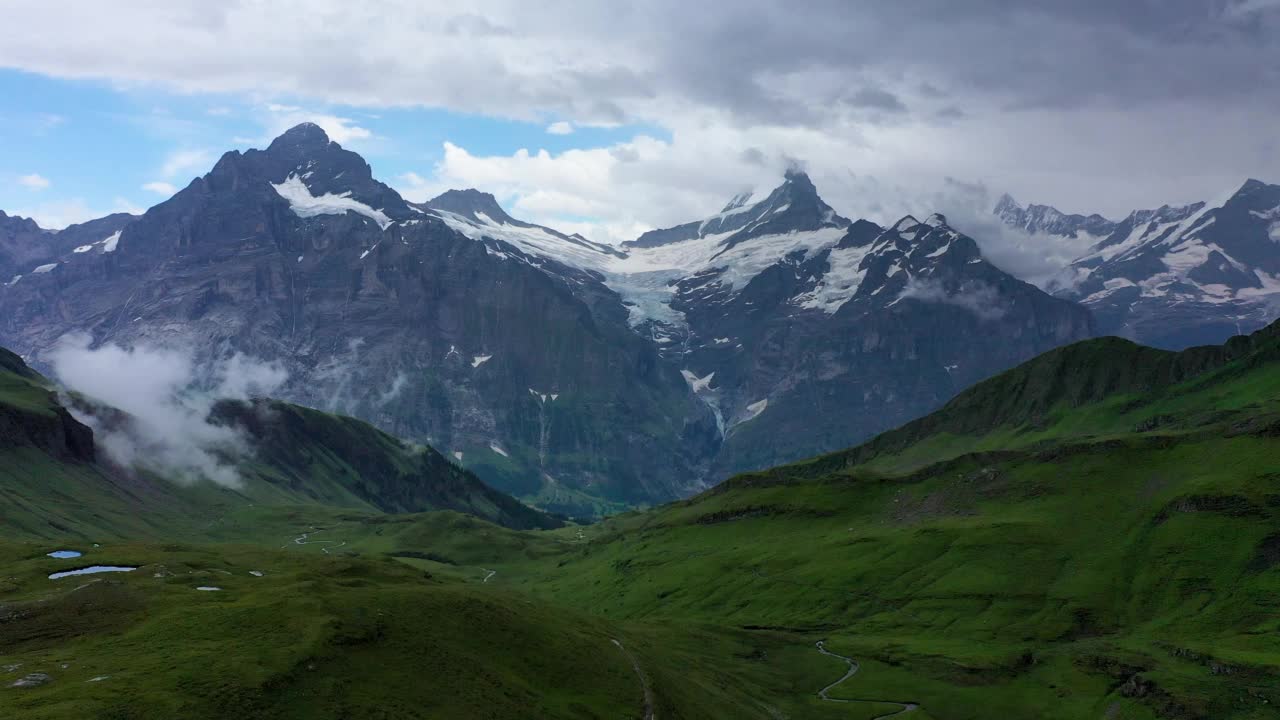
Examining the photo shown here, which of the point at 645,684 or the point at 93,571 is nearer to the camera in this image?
the point at 645,684

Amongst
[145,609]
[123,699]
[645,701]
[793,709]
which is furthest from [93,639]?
[793,709]

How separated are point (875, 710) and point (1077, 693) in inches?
1346

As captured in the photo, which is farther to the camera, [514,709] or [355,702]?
[514,709]

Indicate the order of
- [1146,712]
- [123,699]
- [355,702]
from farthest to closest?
[1146,712], [355,702], [123,699]

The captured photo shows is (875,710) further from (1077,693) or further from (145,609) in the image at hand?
(145,609)

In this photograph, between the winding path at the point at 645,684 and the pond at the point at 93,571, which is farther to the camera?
the pond at the point at 93,571

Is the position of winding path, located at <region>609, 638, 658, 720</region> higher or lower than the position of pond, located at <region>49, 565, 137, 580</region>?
lower

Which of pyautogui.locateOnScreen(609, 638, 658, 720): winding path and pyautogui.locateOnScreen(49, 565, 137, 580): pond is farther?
pyautogui.locateOnScreen(49, 565, 137, 580): pond

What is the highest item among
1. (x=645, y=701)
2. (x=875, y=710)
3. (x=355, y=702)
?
(x=355, y=702)

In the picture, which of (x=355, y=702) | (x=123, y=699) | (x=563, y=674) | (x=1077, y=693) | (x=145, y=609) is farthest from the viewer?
(x=1077, y=693)

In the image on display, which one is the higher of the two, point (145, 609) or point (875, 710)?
point (145, 609)

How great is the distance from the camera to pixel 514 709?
13312cm

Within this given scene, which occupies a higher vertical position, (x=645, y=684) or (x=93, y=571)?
(x=93, y=571)

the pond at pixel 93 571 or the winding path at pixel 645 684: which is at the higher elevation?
the pond at pixel 93 571
